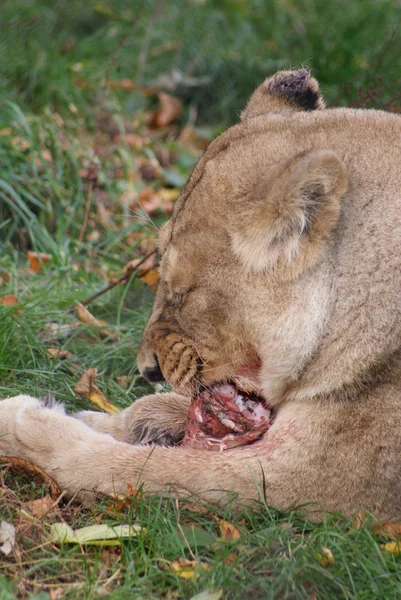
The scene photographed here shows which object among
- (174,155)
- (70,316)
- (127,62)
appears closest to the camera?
(70,316)

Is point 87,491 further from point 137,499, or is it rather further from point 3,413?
point 3,413

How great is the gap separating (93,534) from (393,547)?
1.19 meters

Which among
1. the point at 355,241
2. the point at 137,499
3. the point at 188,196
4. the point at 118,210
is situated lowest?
the point at 118,210

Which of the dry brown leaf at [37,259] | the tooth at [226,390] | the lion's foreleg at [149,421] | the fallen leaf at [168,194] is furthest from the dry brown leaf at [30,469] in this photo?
the fallen leaf at [168,194]

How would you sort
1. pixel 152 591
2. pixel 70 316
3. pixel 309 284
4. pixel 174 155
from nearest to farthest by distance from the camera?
pixel 152 591
pixel 309 284
pixel 70 316
pixel 174 155

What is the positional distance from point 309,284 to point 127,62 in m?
6.47

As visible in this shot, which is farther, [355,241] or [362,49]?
[362,49]

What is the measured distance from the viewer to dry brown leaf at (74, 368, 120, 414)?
500cm

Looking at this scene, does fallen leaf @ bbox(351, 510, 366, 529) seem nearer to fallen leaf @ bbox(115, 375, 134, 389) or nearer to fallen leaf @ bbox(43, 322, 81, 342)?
fallen leaf @ bbox(115, 375, 134, 389)

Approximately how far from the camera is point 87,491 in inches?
156

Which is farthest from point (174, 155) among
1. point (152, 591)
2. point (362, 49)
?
point (152, 591)

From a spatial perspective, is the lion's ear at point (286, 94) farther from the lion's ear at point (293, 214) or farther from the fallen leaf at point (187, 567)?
the fallen leaf at point (187, 567)

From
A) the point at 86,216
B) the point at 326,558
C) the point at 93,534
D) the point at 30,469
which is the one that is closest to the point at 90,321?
the point at 86,216

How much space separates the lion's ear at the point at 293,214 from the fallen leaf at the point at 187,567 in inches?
47.2
